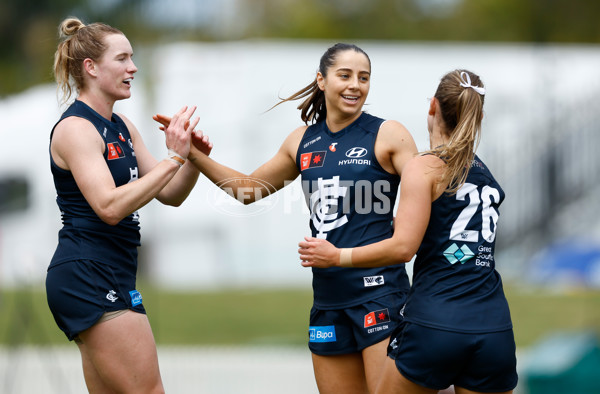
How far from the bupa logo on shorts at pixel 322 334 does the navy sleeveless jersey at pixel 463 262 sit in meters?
0.52

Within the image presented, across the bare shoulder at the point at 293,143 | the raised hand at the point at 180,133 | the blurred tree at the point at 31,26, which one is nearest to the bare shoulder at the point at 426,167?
the bare shoulder at the point at 293,143

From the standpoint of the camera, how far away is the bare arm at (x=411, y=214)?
3135 millimetres

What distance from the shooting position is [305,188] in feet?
12.5

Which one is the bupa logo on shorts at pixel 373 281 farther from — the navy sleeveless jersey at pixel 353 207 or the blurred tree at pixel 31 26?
the blurred tree at pixel 31 26

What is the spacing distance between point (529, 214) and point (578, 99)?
2352 mm

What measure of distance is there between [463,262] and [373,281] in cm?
53

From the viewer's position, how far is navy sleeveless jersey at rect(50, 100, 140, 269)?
3461 mm

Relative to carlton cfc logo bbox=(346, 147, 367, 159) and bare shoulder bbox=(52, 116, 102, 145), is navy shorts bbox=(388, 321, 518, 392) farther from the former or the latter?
bare shoulder bbox=(52, 116, 102, 145)

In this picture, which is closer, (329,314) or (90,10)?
(329,314)

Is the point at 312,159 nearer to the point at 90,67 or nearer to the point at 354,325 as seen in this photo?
the point at 354,325

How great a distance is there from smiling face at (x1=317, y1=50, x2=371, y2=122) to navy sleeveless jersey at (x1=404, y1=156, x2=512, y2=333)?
2.25 ft

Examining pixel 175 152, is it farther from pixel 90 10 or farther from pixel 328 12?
pixel 328 12

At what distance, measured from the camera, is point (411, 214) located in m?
3.13

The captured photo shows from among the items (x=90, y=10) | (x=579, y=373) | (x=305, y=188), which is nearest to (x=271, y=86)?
(x=90, y=10)
